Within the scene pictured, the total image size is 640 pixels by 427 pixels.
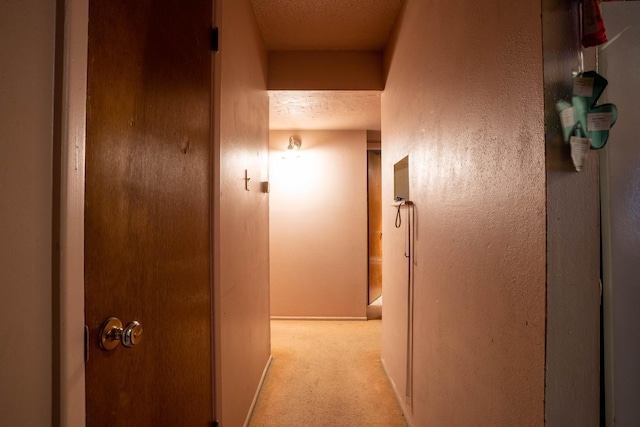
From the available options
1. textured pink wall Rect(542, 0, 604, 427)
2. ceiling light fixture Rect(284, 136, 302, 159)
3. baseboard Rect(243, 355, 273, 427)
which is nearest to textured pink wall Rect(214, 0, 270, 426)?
baseboard Rect(243, 355, 273, 427)

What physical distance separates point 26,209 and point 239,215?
1.27 m

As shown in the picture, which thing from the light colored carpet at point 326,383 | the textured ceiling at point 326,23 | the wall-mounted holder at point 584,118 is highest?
the textured ceiling at point 326,23

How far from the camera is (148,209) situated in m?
0.88

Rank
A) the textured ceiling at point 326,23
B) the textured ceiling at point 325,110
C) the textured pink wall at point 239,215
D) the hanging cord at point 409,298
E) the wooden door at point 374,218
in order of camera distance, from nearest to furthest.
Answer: the textured pink wall at point 239,215 < the hanging cord at point 409,298 < the textured ceiling at point 326,23 < the textured ceiling at point 325,110 < the wooden door at point 374,218

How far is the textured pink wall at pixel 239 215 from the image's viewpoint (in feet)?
4.80

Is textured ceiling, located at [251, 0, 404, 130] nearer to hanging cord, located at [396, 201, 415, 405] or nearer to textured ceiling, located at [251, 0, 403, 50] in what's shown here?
textured ceiling, located at [251, 0, 403, 50]

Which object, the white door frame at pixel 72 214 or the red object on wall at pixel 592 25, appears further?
the red object on wall at pixel 592 25

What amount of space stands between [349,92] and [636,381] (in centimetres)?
268

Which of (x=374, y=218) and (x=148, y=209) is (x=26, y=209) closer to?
(x=148, y=209)

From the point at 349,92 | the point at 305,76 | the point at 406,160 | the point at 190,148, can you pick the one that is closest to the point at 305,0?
the point at 305,76

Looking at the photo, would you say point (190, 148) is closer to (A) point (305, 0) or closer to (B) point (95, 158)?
(B) point (95, 158)

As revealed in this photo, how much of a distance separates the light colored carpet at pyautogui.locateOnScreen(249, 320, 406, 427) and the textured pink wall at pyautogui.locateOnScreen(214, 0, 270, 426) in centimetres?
22

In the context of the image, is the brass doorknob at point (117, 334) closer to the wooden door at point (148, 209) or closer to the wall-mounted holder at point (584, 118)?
the wooden door at point (148, 209)

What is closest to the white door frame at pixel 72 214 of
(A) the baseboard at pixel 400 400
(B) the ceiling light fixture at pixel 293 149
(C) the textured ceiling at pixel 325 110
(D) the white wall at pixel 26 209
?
(D) the white wall at pixel 26 209
